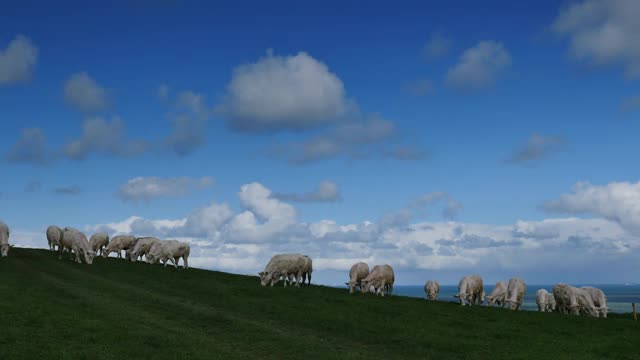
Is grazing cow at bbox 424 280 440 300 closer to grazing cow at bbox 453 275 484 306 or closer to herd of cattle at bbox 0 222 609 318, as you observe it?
herd of cattle at bbox 0 222 609 318

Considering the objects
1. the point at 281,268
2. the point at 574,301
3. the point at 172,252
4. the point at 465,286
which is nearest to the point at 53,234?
the point at 172,252

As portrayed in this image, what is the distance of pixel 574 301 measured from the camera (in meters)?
47.0

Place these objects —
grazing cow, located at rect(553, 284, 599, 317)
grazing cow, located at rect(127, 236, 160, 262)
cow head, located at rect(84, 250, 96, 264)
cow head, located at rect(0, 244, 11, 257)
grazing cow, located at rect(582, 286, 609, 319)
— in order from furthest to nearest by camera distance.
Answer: grazing cow, located at rect(127, 236, 160, 262)
cow head, located at rect(0, 244, 11, 257)
cow head, located at rect(84, 250, 96, 264)
grazing cow, located at rect(553, 284, 599, 317)
grazing cow, located at rect(582, 286, 609, 319)

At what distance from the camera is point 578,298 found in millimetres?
47500

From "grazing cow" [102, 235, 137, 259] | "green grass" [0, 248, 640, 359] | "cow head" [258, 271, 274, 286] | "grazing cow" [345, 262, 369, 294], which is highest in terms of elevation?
"grazing cow" [102, 235, 137, 259]

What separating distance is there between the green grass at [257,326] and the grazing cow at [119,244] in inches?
858

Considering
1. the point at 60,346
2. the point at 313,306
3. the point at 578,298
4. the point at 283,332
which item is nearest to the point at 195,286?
the point at 313,306

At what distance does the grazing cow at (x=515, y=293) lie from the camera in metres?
51.5

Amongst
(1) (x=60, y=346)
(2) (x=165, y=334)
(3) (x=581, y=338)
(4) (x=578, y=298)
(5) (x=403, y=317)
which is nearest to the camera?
(1) (x=60, y=346)

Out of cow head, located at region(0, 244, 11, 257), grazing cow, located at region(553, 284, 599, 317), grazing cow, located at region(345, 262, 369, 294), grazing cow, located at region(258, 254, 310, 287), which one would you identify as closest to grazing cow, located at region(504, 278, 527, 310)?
grazing cow, located at region(553, 284, 599, 317)

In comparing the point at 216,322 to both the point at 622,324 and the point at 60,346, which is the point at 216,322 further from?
the point at 622,324

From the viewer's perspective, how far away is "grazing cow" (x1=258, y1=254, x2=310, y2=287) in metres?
48.8

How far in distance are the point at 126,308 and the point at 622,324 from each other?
28.6 meters

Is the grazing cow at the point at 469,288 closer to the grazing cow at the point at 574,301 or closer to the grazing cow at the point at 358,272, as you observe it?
the grazing cow at the point at 574,301
